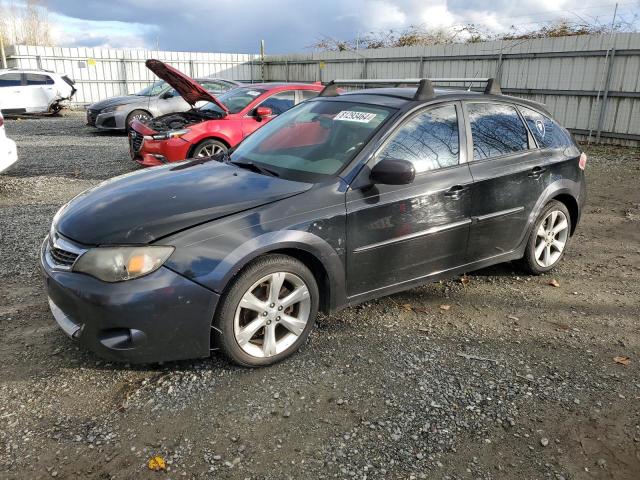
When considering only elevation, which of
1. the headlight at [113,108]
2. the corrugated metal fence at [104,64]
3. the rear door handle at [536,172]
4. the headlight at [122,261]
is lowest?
the headlight at [122,261]

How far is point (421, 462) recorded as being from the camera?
2.46m

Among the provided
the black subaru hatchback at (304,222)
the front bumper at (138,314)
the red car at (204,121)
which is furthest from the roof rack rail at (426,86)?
the red car at (204,121)

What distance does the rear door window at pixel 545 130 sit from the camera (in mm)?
4495

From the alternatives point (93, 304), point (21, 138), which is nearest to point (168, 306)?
point (93, 304)

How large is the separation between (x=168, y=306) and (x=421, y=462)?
59.4 inches

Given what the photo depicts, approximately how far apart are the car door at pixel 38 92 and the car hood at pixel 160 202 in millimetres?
16556

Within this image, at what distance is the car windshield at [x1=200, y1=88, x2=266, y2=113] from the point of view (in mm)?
8422

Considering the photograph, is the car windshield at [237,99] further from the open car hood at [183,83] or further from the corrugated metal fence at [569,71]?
the corrugated metal fence at [569,71]

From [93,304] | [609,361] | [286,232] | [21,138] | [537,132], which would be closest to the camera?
[93,304]

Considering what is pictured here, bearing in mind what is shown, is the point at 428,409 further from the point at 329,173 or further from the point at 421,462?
the point at 329,173

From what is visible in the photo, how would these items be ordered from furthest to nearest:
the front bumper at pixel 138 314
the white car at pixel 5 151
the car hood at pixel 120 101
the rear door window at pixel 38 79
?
the rear door window at pixel 38 79, the car hood at pixel 120 101, the white car at pixel 5 151, the front bumper at pixel 138 314

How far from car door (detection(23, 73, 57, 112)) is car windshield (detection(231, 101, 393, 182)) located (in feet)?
53.6

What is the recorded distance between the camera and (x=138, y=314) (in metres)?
2.74

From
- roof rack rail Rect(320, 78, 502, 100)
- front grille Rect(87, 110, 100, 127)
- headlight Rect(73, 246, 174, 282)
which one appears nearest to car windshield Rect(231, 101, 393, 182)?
roof rack rail Rect(320, 78, 502, 100)
